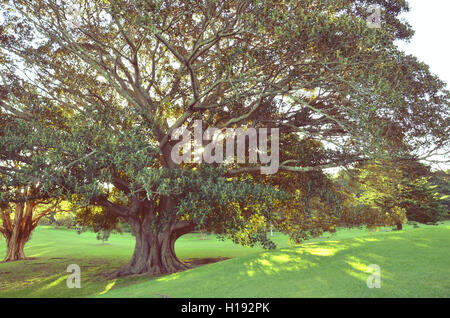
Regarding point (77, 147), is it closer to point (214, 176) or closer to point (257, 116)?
point (214, 176)

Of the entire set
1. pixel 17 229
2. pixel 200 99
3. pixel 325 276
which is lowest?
pixel 17 229

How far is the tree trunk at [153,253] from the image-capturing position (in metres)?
18.8

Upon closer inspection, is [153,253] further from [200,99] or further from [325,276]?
[325,276]

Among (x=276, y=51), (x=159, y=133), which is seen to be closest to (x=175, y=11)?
(x=276, y=51)

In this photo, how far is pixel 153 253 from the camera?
1912 cm

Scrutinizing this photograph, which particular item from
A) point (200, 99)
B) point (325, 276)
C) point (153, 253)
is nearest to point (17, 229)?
point (153, 253)

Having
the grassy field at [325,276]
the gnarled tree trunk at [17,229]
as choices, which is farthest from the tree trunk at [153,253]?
the gnarled tree trunk at [17,229]

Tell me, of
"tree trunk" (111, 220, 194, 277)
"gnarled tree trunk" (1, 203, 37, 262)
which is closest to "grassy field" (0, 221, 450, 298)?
"tree trunk" (111, 220, 194, 277)

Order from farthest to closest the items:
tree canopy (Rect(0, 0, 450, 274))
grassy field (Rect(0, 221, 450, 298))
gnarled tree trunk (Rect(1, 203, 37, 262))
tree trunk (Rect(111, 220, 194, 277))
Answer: gnarled tree trunk (Rect(1, 203, 37, 262))
tree trunk (Rect(111, 220, 194, 277))
tree canopy (Rect(0, 0, 450, 274))
grassy field (Rect(0, 221, 450, 298))

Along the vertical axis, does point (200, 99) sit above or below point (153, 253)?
above

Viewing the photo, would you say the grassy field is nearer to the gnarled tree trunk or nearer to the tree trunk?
the tree trunk

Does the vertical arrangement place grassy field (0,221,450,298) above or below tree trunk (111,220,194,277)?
above

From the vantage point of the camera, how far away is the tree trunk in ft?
61.8
